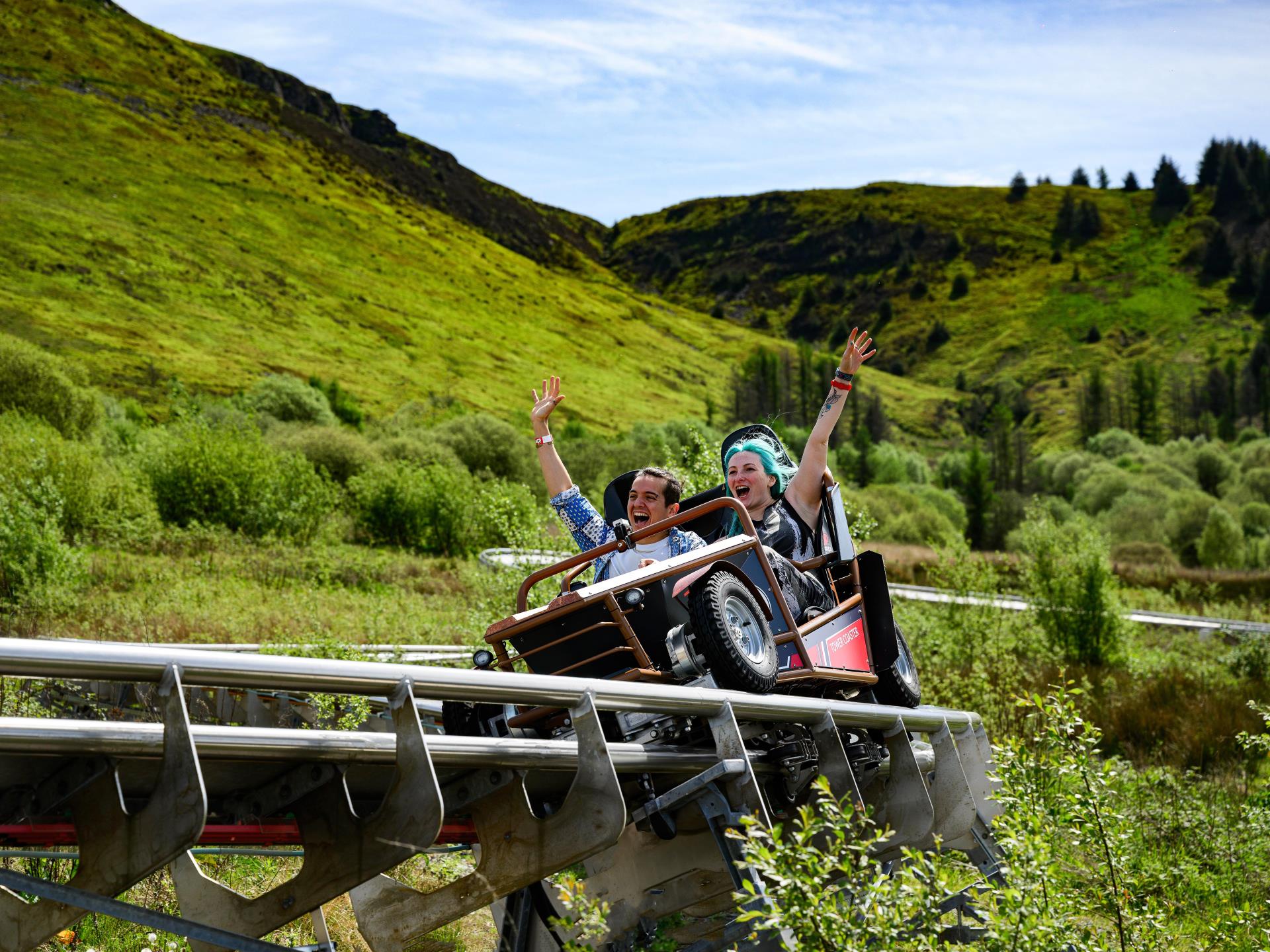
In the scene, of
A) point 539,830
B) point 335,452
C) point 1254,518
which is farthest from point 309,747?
point 1254,518

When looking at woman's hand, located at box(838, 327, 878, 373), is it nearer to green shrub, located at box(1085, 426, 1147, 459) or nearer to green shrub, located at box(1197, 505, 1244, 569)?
green shrub, located at box(1197, 505, 1244, 569)

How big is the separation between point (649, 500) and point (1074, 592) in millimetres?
20379

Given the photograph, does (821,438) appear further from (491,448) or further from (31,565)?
(491,448)

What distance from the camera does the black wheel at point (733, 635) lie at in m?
6.36

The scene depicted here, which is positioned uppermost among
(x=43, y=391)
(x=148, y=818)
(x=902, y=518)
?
(x=148, y=818)

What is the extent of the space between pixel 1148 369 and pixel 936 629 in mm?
157454

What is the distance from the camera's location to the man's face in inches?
310

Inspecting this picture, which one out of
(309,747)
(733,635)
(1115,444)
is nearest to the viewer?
(309,747)

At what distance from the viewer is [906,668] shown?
882 centimetres

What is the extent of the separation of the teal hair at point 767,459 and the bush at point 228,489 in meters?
27.3

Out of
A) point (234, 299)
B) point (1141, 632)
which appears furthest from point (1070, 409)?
point (1141, 632)

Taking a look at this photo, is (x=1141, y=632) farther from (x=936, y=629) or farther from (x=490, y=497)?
(x=490, y=497)

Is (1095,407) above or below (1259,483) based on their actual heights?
below

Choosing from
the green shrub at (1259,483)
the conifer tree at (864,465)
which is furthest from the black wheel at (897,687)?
the conifer tree at (864,465)
